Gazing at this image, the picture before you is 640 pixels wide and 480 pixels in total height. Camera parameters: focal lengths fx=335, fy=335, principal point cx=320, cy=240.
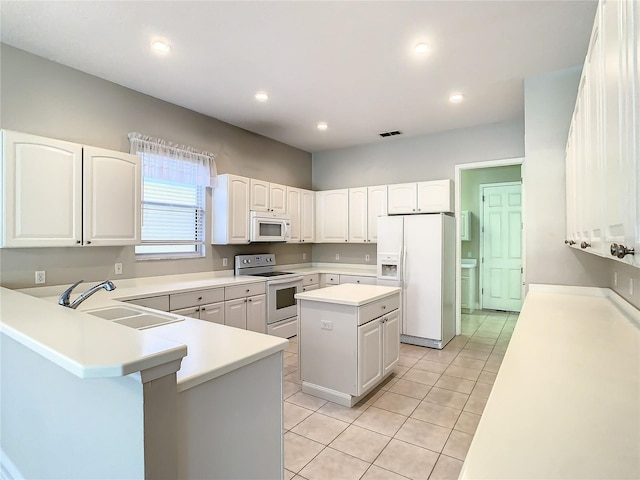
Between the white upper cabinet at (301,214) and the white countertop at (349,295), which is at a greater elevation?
the white upper cabinet at (301,214)

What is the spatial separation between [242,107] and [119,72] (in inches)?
48.7

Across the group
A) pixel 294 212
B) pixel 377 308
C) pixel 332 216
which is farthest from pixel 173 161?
pixel 377 308

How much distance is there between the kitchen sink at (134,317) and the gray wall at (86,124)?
962mm

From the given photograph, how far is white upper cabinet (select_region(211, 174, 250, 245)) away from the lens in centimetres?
405

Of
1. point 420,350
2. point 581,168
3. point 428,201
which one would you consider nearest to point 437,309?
point 420,350

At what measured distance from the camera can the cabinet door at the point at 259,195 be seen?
4.38m

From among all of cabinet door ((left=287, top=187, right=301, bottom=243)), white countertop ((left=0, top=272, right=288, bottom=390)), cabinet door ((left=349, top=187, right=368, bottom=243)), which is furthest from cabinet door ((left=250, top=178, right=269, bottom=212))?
white countertop ((left=0, top=272, right=288, bottom=390))

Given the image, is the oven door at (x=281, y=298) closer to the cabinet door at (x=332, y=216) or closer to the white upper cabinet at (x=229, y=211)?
the white upper cabinet at (x=229, y=211)

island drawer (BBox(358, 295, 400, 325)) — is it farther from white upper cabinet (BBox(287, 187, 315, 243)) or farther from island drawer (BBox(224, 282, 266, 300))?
white upper cabinet (BBox(287, 187, 315, 243))

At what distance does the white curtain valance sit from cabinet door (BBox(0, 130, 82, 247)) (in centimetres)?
75

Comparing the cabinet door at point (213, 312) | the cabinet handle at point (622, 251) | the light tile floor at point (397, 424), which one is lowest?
the light tile floor at point (397, 424)

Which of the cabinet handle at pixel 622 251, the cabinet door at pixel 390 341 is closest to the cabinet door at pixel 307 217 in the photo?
the cabinet door at pixel 390 341

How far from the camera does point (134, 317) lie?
84.8 inches

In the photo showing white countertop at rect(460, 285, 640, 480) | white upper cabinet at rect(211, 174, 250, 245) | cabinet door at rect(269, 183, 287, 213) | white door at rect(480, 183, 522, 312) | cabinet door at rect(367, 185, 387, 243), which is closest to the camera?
white countertop at rect(460, 285, 640, 480)
